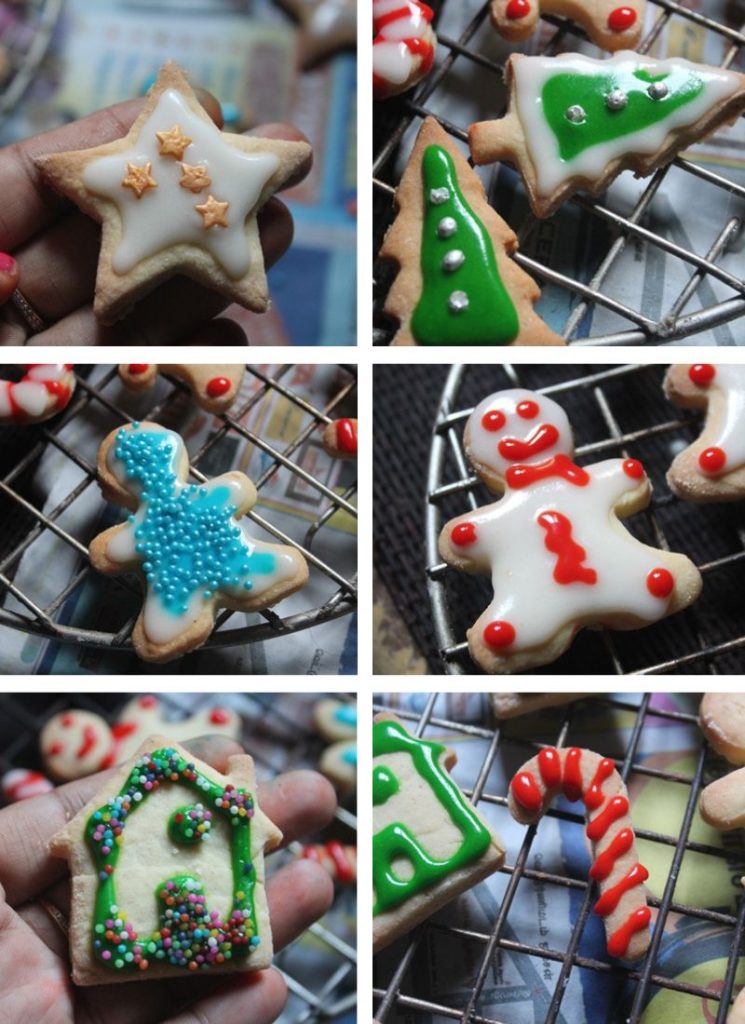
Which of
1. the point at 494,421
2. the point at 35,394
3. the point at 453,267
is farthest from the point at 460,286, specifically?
the point at 35,394

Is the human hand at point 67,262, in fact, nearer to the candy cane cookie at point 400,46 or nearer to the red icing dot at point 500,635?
the candy cane cookie at point 400,46

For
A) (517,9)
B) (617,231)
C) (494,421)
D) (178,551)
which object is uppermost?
(517,9)

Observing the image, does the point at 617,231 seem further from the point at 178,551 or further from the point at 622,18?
the point at 178,551

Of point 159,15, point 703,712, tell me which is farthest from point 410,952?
point 159,15

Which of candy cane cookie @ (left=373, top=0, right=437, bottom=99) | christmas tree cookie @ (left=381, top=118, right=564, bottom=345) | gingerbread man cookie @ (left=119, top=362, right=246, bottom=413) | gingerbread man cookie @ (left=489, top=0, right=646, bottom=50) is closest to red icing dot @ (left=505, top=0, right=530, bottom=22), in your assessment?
gingerbread man cookie @ (left=489, top=0, right=646, bottom=50)

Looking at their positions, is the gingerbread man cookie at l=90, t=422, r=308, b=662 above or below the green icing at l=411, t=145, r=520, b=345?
below

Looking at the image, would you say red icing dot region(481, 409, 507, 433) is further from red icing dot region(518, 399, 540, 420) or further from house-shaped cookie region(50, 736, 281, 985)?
house-shaped cookie region(50, 736, 281, 985)
